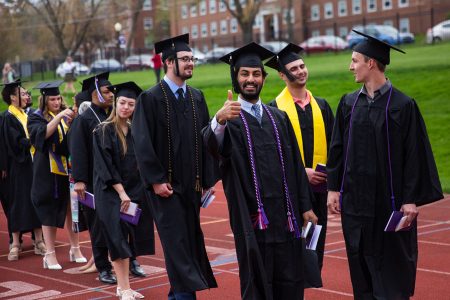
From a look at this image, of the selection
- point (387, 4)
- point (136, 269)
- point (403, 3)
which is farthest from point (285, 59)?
point (387, 4)

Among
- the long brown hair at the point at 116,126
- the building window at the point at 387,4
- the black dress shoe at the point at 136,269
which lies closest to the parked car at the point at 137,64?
the building window at the point at 387,4

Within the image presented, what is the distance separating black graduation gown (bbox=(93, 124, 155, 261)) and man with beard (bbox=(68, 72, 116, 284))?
55cm

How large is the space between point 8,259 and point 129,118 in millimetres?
3124

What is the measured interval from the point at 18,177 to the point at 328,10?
6212cm

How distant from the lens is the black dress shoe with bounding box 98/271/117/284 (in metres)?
8.86

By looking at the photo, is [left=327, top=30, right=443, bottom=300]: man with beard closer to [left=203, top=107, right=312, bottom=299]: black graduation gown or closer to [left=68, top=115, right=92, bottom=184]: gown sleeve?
[left=203, top=107, right=312, bottom=299]: black graduation gown

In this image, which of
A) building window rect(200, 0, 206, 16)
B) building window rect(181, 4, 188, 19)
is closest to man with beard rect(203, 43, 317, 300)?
building window rect(200, 0, 206, 16)

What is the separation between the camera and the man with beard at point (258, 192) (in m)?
5.90

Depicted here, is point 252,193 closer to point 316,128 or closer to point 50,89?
point 316,128

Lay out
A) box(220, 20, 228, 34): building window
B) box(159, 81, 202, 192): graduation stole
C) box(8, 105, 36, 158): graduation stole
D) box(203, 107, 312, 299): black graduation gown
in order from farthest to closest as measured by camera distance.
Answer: box(220, 20, 228, 34): building window → box(8, 105, 36, 158): graduation stole → box(159, 81, 202, 192): graduation stole → box(203, 107, 312, 299): black graduation gown

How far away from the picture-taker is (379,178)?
6332mm

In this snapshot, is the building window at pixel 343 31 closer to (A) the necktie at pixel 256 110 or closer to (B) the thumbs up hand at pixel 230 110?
(A) the necktie at pixel 256 110

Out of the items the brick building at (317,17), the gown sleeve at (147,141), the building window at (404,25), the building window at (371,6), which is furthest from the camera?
the building window at (371,6)

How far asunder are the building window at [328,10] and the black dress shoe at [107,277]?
6384cm
